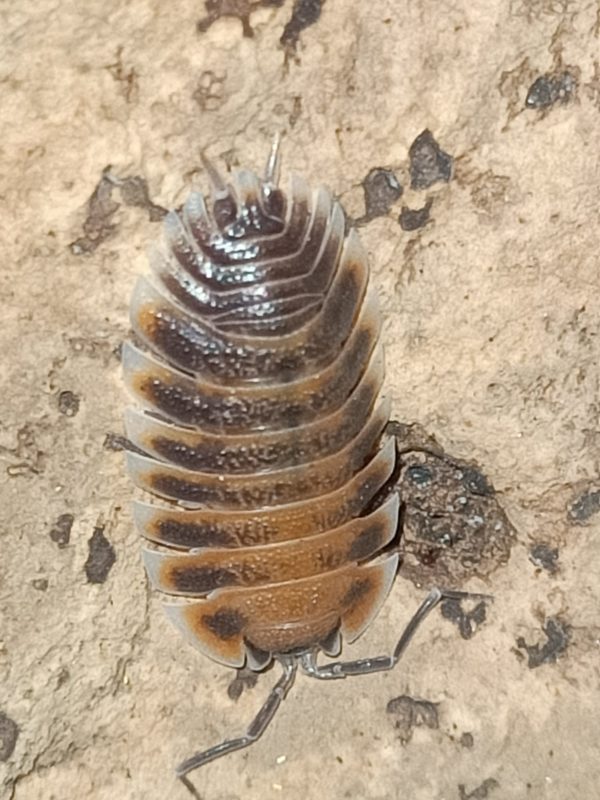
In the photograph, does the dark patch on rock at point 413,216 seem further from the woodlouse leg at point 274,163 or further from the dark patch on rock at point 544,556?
the dark patch on rock at point 544,556

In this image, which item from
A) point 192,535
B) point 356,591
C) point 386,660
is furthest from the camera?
point 386,660

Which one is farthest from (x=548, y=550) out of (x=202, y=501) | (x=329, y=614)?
(x=202, y=501)

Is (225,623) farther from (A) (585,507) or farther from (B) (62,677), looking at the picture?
(A) (585,507)

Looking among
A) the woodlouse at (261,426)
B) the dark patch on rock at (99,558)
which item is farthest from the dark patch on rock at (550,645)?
the dark patch on rock at (99,558)

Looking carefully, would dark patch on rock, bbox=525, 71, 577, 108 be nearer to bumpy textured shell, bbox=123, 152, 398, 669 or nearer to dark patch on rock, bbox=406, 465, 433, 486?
bumpy textured shell, bbox=123, 152, 398, 669

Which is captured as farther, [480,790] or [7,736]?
[480,790]

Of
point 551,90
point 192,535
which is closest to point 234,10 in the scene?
point 551,90
